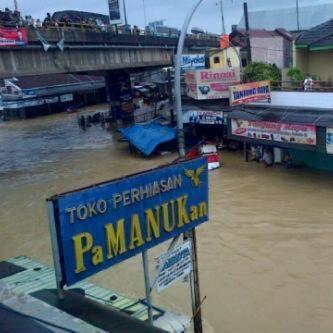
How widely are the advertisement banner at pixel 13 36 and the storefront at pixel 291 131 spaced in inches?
473

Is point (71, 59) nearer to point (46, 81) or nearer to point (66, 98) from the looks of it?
point (66, 98)

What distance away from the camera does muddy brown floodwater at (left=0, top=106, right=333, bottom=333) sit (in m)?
12.3

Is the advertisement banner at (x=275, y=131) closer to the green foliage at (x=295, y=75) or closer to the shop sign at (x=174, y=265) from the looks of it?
the green foliage at (x=295, y=75)

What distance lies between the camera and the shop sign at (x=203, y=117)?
29484mm

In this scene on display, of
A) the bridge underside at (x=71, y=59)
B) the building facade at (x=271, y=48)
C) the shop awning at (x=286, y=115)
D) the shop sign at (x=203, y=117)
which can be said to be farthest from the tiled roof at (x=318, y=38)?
the bridge underside at (x=71, y=59)

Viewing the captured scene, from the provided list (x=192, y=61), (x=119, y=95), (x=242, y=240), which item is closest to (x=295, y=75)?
(x=192, y=61)

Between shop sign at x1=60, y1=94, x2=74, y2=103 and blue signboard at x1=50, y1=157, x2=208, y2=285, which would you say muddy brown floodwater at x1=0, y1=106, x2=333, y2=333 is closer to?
blue signboard at x1=50, y1=157, x2=208, y2=285

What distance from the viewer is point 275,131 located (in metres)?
23.3

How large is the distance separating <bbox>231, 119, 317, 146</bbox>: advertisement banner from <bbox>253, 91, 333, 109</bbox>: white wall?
199 centimetres

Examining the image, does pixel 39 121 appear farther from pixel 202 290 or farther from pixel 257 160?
pixel 202 290

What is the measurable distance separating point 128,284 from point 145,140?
18.1 metres

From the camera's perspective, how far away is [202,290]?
13.4m

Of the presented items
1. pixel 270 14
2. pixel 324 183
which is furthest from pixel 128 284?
pixel 270 14

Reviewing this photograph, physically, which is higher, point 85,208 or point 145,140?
point 85,208
